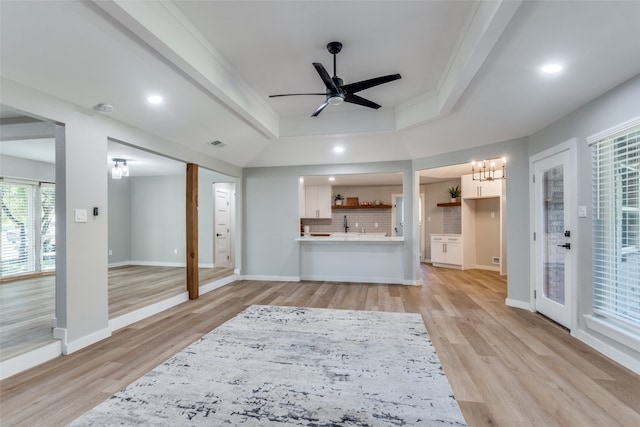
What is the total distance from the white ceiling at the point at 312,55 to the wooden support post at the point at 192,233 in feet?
2.49

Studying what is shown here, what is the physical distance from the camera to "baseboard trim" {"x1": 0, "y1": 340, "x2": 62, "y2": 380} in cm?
238

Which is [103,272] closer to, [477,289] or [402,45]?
[402,45]

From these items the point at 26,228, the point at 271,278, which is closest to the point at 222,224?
the point at 271,278

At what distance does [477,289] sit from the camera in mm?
5238

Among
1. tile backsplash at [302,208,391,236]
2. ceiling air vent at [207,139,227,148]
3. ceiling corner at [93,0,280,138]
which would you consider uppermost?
ceiling corner at [93,0,280,138]

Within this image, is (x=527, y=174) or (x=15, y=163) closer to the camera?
(x=527, y=174)

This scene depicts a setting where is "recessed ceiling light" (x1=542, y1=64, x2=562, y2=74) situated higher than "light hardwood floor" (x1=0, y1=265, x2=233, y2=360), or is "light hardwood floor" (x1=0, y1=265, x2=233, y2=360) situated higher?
"recessed ceiling light" (x1=542, y1=64, x2=562, y2=74)

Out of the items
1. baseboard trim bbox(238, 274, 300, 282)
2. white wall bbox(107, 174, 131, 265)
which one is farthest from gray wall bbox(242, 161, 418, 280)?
white wall bbox(107, 174, 131, 265)

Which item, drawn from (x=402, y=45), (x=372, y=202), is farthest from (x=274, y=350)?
(x=372, y=202)

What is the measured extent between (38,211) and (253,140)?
5.26 meters

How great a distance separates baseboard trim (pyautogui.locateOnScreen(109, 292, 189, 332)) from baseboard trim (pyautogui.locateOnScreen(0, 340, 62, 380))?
571 mm

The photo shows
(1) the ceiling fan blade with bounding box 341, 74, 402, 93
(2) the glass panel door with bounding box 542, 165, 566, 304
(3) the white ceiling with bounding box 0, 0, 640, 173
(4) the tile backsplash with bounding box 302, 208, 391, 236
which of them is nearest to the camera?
(3) the white ceiling with bounding box 0, 0, 640, 173

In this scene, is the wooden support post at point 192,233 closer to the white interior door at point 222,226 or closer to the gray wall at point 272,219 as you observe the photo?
the gray wall at point 272,219

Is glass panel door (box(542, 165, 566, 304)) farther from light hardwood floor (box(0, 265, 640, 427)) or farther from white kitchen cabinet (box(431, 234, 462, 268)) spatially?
white kitchen cabinet (box(431, 234, 462, 268))
